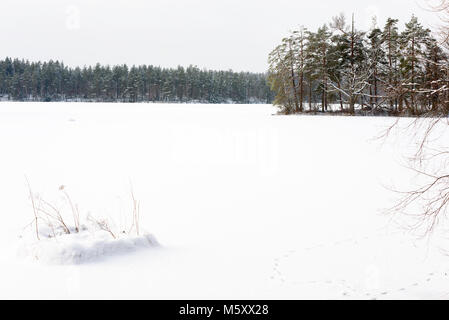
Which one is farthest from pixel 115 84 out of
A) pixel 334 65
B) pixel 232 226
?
pixel 232 226

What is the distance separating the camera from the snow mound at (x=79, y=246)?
485 cm

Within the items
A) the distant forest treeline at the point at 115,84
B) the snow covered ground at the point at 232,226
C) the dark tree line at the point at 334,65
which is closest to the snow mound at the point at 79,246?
the snow covered ground at the point at 232,226

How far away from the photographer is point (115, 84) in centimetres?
11369

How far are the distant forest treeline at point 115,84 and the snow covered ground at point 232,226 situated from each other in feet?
337

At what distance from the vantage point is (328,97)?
147ft

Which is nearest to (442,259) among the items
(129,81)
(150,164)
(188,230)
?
(188,230)

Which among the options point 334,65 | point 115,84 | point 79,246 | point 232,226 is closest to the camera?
point 79,246

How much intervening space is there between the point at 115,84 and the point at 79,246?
115 metres

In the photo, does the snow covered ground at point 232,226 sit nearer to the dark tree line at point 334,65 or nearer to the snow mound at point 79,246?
the snow mound at point 79,246

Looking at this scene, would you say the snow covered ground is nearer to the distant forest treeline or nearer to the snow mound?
the snow mound

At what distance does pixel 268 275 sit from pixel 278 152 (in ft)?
37.1

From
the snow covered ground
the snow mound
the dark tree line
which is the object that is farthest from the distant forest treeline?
the snow mound

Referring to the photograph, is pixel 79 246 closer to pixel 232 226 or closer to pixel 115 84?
pixel 232 226
